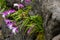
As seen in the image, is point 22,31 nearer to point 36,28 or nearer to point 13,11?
point 36,28

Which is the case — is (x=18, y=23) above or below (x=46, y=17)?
below

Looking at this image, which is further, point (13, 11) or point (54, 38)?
point (13, 11)

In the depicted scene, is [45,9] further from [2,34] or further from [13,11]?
[13,11]

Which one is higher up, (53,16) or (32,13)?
(53,16)

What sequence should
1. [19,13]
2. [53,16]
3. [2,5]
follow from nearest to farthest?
[53,16] → [19,13] → [2,5]

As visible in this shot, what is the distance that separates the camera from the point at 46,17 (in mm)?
2797

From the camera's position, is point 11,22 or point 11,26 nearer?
point 11,26

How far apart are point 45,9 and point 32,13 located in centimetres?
92

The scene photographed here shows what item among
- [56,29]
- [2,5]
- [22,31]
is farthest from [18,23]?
[56,29]

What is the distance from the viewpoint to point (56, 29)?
8.57 ft

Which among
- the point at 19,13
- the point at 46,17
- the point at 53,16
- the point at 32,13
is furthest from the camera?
the point at 19,13

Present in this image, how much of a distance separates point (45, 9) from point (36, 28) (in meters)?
0.61

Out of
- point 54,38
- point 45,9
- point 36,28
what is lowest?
point 36,28

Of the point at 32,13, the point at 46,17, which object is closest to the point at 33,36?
the point at 32,13
